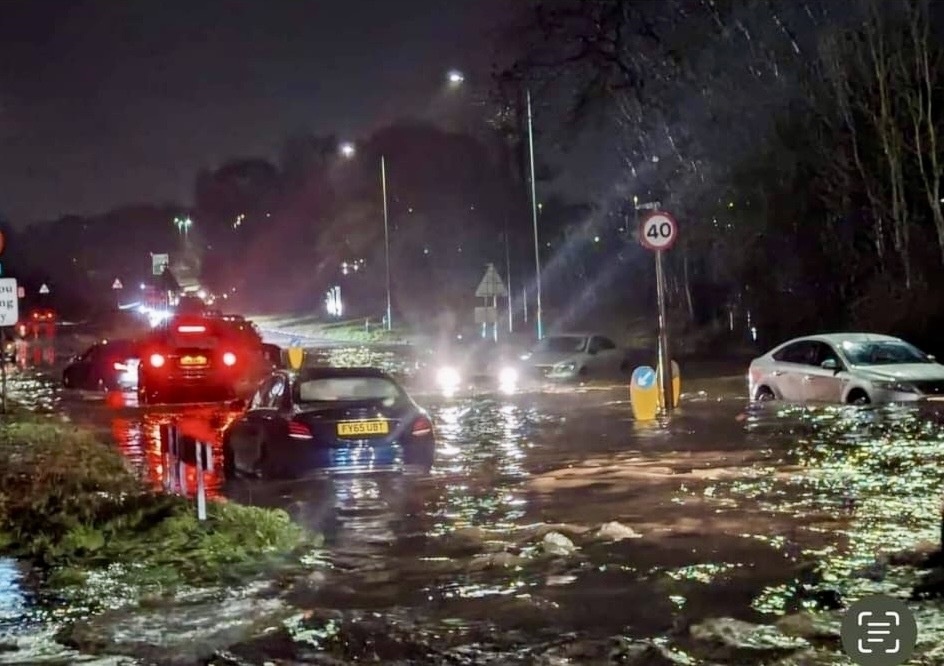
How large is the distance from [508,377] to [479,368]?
207 inches

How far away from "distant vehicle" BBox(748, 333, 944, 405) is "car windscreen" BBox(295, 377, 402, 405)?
29.0 feet

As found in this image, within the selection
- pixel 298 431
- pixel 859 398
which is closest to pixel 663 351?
pixel 859 398

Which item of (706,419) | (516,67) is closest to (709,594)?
(706,419)

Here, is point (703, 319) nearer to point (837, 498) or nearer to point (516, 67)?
point (516, 67)

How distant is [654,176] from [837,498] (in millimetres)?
31846

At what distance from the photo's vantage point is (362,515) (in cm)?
1273

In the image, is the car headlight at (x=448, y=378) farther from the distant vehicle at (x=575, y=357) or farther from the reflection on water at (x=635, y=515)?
the reflection on water at (x=635, y=515)

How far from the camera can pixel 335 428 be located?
15.0 m

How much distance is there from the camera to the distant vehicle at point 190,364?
29.5 m

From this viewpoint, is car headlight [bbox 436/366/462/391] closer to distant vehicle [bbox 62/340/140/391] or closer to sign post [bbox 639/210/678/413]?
distant vehicle [bbox 62/340/140/391]

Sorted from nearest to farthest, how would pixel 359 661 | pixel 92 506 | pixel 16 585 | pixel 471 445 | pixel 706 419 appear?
pixel 359 661, pixel 16 585, pixel 92 506, pixel 471 445, pixel 706 419

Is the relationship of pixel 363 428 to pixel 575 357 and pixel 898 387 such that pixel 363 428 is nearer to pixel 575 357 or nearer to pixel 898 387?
pixel 898 387

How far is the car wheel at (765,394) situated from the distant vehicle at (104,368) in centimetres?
1786

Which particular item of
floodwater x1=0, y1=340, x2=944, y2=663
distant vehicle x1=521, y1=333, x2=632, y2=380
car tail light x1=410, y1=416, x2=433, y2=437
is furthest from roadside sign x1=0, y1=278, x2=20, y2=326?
distant vehicle x1=521, y1=333, x2=632, y2=380
